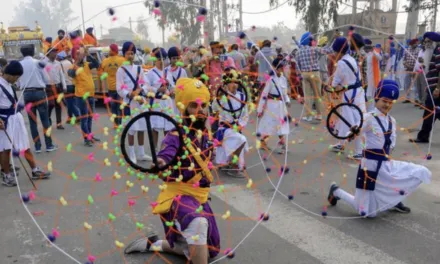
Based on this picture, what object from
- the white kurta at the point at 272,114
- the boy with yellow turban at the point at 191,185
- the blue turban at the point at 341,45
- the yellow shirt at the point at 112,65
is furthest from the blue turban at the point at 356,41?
the boy with yellow turban at the point at 191,185

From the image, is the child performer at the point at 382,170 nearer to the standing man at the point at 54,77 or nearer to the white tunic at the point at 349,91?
the white tunic at the point at 349,91

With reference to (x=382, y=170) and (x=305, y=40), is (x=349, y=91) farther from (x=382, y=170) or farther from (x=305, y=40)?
(x=305, y=40)

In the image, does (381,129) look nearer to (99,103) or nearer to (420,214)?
(420,214)

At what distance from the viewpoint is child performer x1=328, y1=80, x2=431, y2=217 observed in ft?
14.9

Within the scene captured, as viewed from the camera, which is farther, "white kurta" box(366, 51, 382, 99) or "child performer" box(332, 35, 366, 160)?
"white kurta" box(366, 51, 382, 99)

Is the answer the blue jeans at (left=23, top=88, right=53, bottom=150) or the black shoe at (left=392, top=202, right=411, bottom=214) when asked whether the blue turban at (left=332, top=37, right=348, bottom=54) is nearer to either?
the black shoe at (left=392, top=202, right=411, bottom=214)

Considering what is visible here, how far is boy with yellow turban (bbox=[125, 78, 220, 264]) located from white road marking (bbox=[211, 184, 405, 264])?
1.00 m

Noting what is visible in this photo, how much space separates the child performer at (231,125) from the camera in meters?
6.10

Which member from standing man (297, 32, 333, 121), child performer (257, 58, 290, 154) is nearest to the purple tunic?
child performer (257, 58, 290, 154)

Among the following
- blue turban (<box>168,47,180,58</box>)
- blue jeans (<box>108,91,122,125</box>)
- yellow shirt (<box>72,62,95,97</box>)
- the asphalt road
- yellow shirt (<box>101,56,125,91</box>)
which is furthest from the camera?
blue jeans (<box>108,91,122,125</box>)

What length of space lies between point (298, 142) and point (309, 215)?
3.82m

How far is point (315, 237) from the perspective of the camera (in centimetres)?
425

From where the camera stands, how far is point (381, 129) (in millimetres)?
4586

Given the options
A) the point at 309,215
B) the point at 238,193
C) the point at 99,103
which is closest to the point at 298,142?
the point at 238,193
